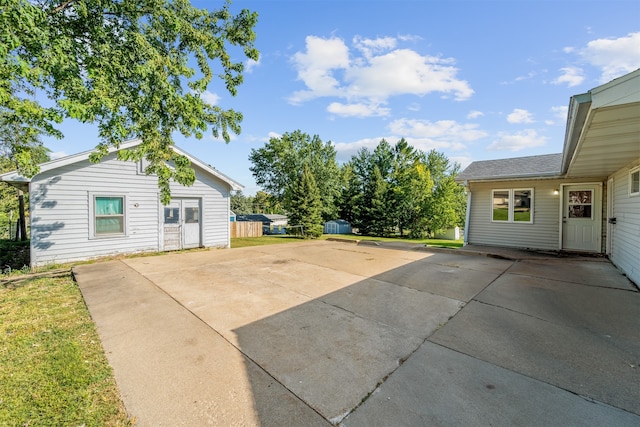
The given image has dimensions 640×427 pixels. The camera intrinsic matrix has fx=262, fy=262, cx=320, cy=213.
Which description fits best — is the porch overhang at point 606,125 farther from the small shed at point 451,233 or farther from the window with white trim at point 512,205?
the small shed at point 451,233

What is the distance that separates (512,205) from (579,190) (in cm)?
182

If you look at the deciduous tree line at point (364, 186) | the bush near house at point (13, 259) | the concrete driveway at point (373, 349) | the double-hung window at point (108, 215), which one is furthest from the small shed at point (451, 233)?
the bush near house at point (13, 259)

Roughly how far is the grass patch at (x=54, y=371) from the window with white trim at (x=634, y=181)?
29.6 feet

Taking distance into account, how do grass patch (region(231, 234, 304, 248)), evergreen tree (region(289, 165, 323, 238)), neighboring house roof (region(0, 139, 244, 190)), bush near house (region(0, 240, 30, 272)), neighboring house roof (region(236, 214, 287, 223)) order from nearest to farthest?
neighboring house roof (region(0, 139, 244, 190)), bush near house (region(0, 240, 30, 272)), grass patch (region(231, 234, 304, 248)), evergreen tree (region(289, 165, 323, 238)), neighboring house roof (region(236, 214, 287, 223))

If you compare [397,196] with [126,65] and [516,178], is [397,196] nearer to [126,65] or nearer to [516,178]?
[516,178]

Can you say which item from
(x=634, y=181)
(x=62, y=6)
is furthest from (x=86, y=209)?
(x=634, y=181)

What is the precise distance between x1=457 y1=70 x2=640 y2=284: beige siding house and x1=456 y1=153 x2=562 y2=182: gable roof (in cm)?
3

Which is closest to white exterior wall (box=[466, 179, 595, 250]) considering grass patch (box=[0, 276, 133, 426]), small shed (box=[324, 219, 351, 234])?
grass patch (box=[0, 276, 133, 426])

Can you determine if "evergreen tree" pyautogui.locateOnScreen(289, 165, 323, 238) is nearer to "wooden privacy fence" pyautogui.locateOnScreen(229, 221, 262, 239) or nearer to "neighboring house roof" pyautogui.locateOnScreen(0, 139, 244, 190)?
"wooden privacy fence" pyautogui.locateOnScreen(229, 221, 262, 239)

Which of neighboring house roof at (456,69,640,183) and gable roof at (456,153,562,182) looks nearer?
neighboring house roof at (456,69,640,183)

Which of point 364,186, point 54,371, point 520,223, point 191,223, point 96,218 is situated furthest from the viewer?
point 364,186

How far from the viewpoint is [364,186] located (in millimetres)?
27703

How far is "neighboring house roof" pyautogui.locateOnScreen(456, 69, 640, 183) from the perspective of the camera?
→ 2533mm

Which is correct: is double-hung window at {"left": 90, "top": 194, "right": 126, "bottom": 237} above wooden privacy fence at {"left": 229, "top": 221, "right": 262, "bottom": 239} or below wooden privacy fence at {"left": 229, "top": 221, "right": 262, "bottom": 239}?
above
